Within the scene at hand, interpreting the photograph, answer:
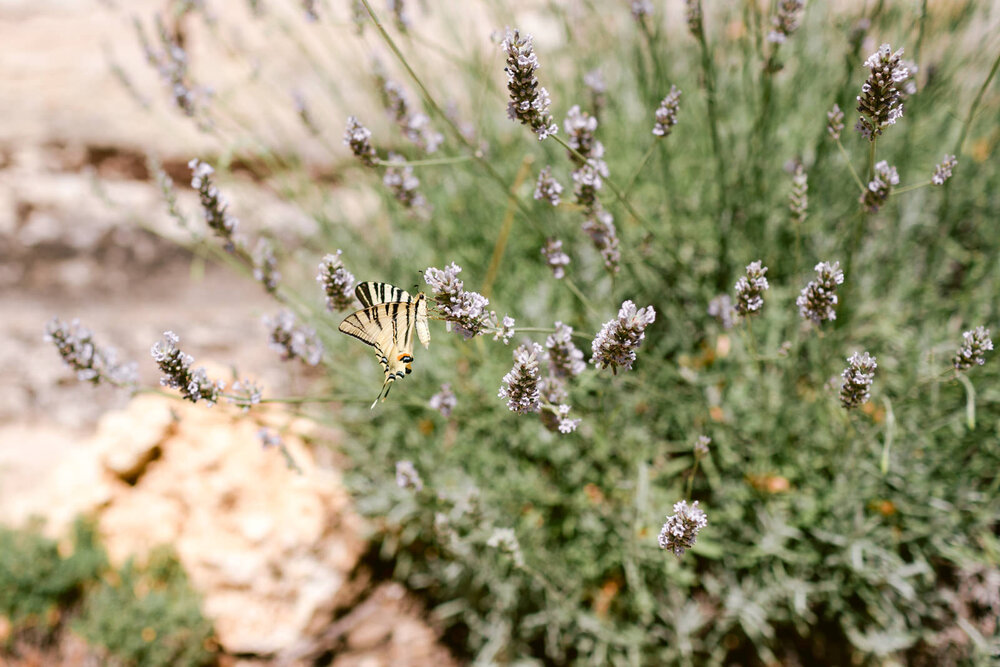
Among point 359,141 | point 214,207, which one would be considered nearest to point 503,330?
point 359,141

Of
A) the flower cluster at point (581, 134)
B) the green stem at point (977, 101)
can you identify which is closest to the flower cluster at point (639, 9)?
the flower cluster at point (581, 134)

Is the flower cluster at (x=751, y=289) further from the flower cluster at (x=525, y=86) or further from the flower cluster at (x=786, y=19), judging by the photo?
the flower cluster at (x=786, y=19)

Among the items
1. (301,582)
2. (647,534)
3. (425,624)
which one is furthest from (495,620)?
(301,582)

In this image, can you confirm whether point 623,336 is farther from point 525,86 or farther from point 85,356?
point 85,356

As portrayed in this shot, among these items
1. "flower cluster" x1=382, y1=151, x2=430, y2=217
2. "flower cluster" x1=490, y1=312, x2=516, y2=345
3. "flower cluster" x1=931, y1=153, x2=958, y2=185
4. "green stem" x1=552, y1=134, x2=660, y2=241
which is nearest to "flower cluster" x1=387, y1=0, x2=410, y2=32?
"flower cluster" x1=382, y1=151, x2=430, y2=217

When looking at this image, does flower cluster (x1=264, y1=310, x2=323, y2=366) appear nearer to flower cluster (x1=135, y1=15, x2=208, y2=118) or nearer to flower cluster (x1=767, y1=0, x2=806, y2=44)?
flower cluster (x1=135, y1=15, x2=208, y2=118)

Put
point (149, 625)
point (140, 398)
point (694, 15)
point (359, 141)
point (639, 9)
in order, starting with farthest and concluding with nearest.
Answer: point (140, 398), point (149, 625), point (639, 9), point (694, 15), point (359, 141)

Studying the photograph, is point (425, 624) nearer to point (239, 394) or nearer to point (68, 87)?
point (239, 394)
